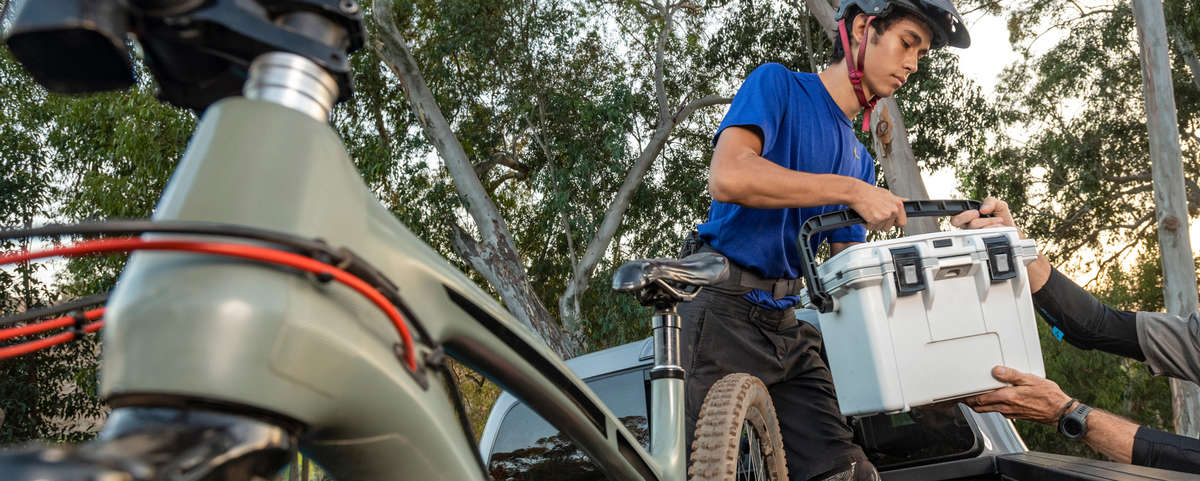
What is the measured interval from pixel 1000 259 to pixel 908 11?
773 millimetres

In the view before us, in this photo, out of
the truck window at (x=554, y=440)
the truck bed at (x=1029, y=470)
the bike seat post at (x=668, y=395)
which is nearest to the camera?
the bike seat post at (x=668, y=395)

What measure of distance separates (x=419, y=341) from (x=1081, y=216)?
734 inches

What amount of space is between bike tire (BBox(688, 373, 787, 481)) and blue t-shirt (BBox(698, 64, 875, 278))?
395mm

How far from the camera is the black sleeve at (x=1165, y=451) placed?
2.46 m

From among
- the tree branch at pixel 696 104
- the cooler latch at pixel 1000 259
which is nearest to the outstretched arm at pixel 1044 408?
the cooler latch at pixel 1000 259

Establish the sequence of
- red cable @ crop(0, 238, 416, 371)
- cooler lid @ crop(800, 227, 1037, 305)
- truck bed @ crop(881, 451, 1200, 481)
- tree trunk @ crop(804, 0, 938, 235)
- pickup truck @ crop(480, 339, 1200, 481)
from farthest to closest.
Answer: tree trunk @ crop(804, 0, 938, 235), pickup truck @ crop(480, 339, 1200, 481), cooler lid @ crop(800, 227, 1037, 305), truck bed @ crop(881, 451, 1200, 481), red cable @ crop(0, 238, 416, 371)

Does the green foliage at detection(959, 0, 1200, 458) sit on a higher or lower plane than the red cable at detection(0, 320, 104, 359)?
higher

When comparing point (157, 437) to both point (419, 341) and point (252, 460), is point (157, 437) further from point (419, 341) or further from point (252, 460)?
point (419, 341)

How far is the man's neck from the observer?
106 inches

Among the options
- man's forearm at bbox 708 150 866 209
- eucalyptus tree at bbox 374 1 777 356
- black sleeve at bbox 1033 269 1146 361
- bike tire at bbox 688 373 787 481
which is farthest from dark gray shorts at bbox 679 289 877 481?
eucalyptus tree at bbox 374 1 777 356

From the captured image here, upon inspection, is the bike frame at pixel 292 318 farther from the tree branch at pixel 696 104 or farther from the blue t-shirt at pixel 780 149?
the tree branch at pixel 696 104

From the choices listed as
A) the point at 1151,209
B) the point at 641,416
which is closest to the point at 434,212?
the point at 641,416

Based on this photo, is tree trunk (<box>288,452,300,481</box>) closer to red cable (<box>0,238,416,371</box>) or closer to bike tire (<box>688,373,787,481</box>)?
red cable (<box>0,238,416,371</box>)

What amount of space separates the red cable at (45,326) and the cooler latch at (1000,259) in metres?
2.15
